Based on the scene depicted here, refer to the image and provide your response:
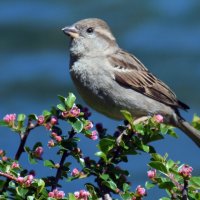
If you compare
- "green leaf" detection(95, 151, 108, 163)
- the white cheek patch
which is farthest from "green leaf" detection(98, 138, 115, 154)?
the white cheek patch

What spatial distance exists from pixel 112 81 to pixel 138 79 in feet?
0.64

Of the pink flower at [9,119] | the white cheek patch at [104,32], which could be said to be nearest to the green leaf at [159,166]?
the pink flower at [9,119]

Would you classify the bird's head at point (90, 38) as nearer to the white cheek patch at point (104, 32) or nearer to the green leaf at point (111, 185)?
the white cheek patch at point (104, 32)

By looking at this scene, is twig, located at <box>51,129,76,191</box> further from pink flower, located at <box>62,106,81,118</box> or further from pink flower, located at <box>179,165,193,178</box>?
pink flower, located at <box>179,165,193,178</box>

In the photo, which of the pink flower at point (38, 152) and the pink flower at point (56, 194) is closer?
the pink flower at point (56, 194)

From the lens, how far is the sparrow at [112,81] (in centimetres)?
345

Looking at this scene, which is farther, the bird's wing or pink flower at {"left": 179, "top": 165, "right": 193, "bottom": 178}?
the bird's wing

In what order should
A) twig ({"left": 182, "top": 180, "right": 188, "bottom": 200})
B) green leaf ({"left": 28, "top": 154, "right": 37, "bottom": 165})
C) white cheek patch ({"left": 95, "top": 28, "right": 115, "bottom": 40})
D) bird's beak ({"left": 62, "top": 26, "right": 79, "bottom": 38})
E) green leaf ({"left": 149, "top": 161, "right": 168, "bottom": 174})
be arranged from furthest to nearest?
white cheek patch ({"left": 95, "top": 28, "right": 115, "bottom": 40}) < bird's beak ({"left": 62, "top": 26, "right": 79, "bottom": 38}) < green leaf ({"left": 28, "top": 154, "right": 37, "bottom": 165}) < green leaf ({"left": 149, "top": 161, "right": 168, "bottom": 174}) < twig ({"left": 182, "top": 180, "right": 188, "bottom": 200})

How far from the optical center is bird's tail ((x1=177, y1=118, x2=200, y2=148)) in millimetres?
3621

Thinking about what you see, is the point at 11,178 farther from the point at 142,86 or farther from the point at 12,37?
the point at 12,37

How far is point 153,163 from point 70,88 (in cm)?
444

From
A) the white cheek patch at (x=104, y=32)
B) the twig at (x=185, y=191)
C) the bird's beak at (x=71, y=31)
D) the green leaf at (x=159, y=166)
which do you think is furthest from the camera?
the white cheek patch at (x=104, y=32)

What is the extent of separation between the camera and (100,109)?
11.4 feet

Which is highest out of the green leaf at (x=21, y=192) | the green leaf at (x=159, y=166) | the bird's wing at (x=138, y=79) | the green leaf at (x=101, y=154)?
the bird's wing at (x=138, y=79)
